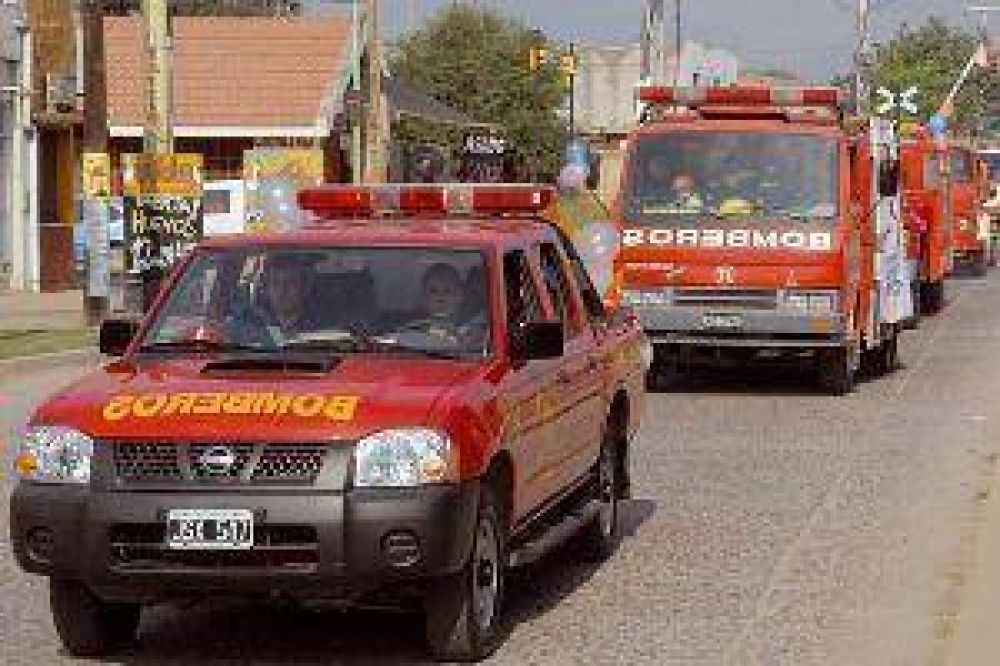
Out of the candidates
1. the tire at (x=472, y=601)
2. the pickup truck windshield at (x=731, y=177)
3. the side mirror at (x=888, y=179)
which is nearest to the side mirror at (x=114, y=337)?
→ the tire at (x=472, y=601)

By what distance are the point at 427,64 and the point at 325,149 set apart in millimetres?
43620

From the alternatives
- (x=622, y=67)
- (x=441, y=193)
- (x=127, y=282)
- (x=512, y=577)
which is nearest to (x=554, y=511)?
(x=512, y=577)

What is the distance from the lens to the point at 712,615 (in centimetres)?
980

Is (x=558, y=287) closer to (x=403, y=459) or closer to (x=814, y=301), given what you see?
(x=403, y=459)

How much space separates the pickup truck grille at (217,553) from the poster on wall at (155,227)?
65.2 ft

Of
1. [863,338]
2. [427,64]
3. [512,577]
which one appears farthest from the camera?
[427,64]

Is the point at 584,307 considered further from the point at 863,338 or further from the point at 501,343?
the point at 863,338

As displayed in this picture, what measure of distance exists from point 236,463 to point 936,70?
110371 millimetres

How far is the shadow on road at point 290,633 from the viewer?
891cm

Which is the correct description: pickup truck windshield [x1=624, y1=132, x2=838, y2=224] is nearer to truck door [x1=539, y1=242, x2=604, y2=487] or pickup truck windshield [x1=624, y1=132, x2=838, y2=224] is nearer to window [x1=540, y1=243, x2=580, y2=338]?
truck door [x1=539, y1=242, x2=604, y2=487]

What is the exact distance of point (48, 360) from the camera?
2367cm

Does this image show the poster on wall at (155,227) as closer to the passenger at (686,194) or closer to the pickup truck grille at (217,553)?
the passenger at (686,194)

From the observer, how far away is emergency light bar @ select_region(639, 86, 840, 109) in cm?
2138

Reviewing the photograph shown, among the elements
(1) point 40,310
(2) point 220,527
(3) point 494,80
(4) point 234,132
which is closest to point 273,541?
(2) point 220,527
